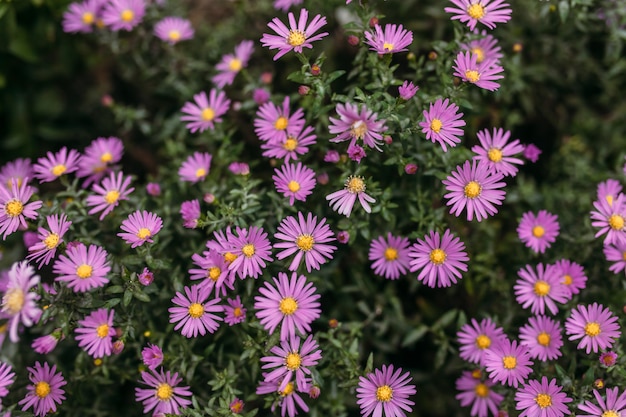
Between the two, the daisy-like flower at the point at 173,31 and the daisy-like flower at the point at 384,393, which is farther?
the daisy-like flower at the point at 173,31

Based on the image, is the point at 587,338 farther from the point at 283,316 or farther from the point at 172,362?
the point at 172,362

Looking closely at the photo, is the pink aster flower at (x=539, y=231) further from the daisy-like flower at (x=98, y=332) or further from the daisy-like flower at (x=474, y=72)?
the daisy-like flower at (x=98, y=332)

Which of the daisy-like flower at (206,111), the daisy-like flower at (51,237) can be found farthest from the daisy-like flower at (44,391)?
the daisy-like flower at (206,111)

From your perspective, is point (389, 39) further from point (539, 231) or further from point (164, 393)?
point (164, 393)

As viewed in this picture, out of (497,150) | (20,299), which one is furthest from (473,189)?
(20,299)

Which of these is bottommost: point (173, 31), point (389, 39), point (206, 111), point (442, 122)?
point (442, 122)

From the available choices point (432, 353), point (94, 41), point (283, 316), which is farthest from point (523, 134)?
point (94, 41)
